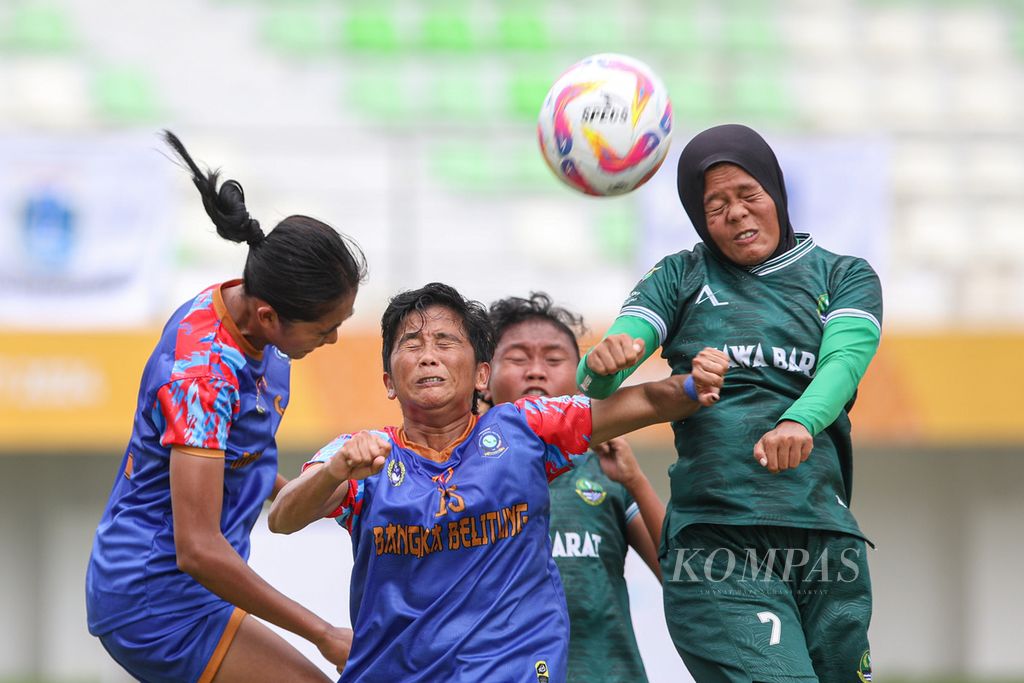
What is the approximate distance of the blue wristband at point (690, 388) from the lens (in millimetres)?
3146

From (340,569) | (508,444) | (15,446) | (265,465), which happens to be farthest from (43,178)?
(508,444)

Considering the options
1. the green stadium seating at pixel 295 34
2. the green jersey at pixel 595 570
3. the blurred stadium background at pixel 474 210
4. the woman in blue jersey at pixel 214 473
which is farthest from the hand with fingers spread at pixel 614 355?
the green stadium seating at pixel 295 34

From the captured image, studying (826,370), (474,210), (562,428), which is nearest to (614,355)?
(562,428)

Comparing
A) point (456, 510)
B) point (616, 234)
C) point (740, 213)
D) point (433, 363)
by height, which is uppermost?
point (616, 234)

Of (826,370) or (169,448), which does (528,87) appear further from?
(826,370)

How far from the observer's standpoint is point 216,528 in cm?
340

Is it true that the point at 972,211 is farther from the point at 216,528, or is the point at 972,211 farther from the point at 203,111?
the point at 216,528

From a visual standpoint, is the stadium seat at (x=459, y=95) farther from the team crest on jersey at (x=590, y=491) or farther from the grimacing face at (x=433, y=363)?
the grimacing face at (x=433, y=363)

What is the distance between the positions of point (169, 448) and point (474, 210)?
8.20m

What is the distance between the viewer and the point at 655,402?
3.23 meters

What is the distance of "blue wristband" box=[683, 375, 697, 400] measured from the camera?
3.15 metres

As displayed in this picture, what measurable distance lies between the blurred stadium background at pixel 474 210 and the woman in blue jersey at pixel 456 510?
1.99m

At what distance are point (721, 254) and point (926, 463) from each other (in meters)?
7.79

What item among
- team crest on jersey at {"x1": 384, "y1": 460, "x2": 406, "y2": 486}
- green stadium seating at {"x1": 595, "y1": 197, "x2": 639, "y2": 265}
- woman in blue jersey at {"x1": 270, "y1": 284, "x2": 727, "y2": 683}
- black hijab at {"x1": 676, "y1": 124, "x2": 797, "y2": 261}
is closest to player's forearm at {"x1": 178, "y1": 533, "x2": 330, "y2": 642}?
woman in blue jersey at {"x1": 270, "y1": 284, "x2": 727, "y2": 683}
